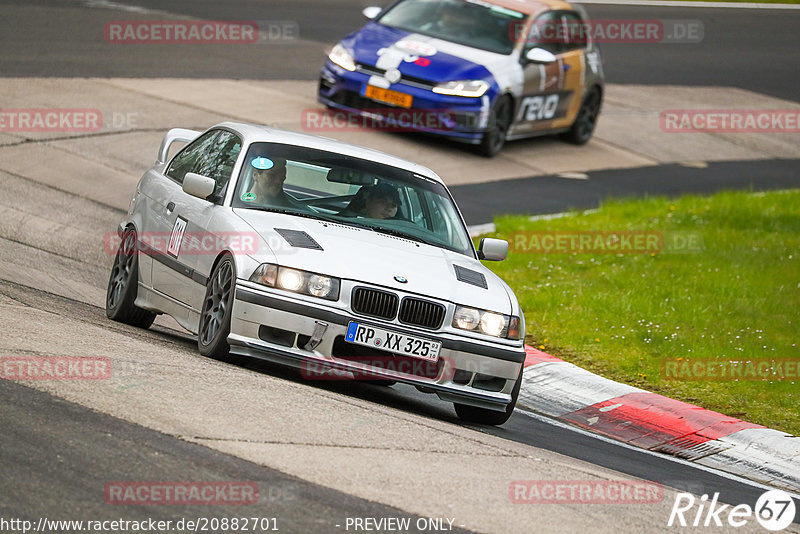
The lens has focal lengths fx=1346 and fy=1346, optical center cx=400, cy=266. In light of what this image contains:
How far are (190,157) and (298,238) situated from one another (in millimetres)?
1964

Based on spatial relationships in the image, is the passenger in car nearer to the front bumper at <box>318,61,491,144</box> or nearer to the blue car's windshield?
the front bumper at <box>318,61,491,144</box>

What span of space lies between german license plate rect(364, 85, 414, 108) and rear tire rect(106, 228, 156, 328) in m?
8.39

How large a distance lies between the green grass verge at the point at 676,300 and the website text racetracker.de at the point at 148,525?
17.3 feet

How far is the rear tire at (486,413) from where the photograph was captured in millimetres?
8266

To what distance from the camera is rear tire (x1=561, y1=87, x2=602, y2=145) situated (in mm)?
20812

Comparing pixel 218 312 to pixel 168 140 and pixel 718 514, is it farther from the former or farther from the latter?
pixel 718 514

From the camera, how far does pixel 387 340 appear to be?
7699 mm

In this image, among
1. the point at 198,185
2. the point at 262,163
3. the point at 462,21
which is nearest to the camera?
the point at 198,185

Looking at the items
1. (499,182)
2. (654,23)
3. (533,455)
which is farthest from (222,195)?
(654,23)

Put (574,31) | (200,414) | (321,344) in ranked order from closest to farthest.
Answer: (200,414), (321,344), (574,31)

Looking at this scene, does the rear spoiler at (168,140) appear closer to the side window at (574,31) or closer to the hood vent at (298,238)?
the hood vent at (298,238)

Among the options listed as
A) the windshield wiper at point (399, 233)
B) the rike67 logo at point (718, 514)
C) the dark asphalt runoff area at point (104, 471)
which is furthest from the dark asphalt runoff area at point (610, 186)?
the dark asphalt runoff area at point (104, 471)

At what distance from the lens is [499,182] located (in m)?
17.6

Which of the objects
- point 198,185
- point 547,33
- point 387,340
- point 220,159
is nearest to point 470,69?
point 547,33
